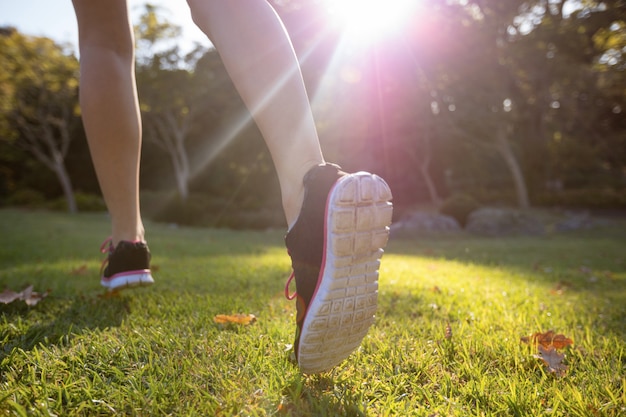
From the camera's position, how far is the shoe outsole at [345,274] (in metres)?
1.01

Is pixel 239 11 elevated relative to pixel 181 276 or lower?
elevated

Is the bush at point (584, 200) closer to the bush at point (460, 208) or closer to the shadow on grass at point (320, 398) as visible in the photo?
the bush at point (460, 208)

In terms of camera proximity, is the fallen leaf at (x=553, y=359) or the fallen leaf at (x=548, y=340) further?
the fallen leaf at (x=548, y=340)

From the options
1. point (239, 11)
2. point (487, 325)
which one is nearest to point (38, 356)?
point (239, 11)

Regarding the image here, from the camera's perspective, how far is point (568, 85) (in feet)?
56.4

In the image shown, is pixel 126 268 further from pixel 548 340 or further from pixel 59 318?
pixel 548 340

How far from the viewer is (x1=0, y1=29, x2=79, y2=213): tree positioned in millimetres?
17938

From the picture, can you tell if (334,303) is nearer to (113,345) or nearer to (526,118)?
(113,345)

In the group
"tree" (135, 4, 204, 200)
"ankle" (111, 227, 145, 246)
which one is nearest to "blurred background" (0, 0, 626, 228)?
"tree" (135, 4, 204, 200)

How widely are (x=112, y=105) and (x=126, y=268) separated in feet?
2.22

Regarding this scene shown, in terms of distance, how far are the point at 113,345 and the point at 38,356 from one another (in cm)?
19

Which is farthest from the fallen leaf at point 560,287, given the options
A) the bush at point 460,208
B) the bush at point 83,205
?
the bush at point 83,205

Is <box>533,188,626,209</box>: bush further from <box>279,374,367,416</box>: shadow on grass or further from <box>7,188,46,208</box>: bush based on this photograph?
<box>7,188,46,208</box>: bush

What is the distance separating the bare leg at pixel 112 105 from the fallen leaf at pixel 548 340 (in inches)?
61.4
